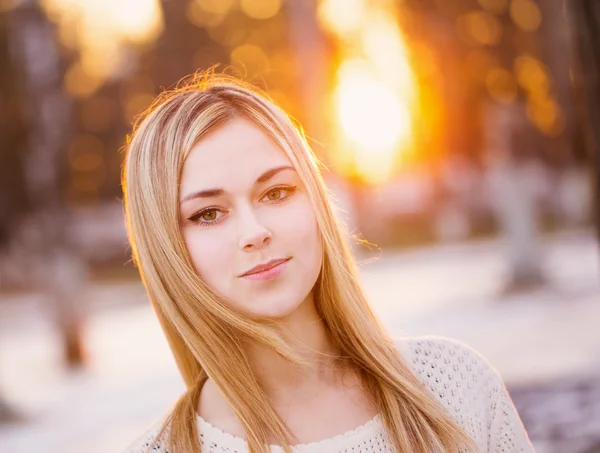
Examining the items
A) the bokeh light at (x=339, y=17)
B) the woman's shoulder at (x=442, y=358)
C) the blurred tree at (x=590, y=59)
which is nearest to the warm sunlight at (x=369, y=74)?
the bokeh light at (x=339, y=17)

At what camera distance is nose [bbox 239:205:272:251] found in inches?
70.6

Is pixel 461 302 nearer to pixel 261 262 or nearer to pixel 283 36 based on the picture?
pixel 261 262

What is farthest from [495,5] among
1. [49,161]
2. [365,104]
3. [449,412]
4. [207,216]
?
[207,216]

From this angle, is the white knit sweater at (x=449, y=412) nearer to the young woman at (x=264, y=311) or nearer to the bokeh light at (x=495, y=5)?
the young woman at (x=264, y=311)

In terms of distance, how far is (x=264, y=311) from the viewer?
6.06 feet

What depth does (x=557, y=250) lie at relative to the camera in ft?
54.6

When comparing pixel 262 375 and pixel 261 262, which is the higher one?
pixel 261 262

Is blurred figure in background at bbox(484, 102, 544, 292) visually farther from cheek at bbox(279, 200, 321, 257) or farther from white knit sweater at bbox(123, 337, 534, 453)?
cheek at bbox(279, 200, 321, 257)

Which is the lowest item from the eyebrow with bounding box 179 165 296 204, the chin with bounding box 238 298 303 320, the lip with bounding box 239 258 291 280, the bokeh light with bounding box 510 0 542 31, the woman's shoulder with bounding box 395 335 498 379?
the woman's shoulder with bounding box 395 335 498 379

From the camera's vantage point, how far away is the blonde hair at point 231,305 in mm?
1893

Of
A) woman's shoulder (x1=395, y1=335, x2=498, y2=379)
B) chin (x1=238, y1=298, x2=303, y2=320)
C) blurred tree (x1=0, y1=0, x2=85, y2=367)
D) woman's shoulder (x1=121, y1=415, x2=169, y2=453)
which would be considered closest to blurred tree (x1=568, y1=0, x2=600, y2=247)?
woman's shoulder (x1=395, y1=335, x2=498, y2=379)

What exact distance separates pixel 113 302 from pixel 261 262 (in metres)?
16.8

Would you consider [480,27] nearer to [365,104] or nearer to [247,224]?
[365,104]

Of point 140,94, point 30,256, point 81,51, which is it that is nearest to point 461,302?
point 81,51
